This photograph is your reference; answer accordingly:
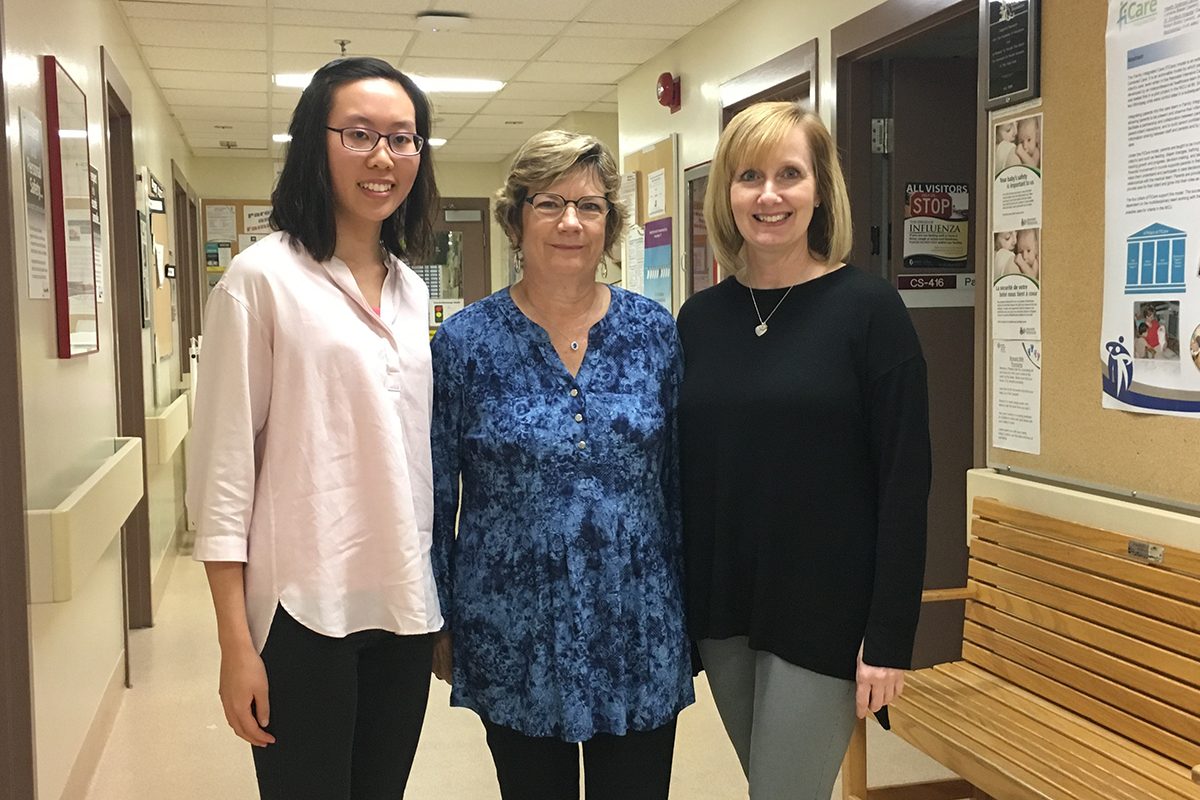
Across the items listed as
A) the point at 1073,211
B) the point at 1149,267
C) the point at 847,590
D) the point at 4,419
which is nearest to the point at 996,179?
the point at 1073,211

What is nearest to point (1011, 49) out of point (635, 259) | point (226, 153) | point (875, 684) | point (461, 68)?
point (875, 684)

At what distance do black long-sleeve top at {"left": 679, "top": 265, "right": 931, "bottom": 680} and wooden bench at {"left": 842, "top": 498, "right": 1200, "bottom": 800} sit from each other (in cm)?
68

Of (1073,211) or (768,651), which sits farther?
(1073,211)

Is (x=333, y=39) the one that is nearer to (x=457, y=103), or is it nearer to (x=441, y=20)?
(x=441, y=20)

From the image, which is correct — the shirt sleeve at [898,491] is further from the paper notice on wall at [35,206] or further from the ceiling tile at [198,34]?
the ceiling tile at [198,34]

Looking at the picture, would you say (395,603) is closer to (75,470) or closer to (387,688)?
(387,688)

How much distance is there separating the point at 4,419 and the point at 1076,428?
2403 mm

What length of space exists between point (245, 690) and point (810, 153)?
3.99 ft

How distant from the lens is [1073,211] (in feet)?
8.52

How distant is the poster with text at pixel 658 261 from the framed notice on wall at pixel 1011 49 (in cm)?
279

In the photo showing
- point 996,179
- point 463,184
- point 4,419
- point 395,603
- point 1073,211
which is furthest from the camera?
point 463,184

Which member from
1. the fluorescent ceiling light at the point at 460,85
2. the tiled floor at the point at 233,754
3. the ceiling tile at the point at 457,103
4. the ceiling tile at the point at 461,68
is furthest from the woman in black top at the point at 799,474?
the ceiling tile at the point at 457,103

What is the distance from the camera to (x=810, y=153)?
1.85m

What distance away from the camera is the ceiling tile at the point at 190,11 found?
465 cm
